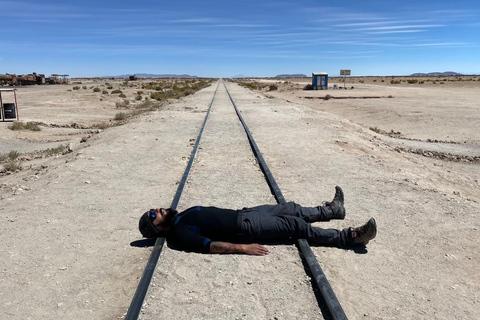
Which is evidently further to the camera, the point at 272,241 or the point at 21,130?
the point at 21,130

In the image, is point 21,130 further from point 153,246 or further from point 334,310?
point 334,310

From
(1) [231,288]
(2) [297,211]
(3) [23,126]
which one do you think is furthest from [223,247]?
(3) [23,126]

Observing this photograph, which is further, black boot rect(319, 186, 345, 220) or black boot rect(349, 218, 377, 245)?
black boot rect(319, 186, 345, 220)

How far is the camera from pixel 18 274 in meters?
4.64

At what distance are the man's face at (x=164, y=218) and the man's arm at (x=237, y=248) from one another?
24.3 inches

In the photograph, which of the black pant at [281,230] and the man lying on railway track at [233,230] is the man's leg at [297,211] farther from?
the black pant at [281,230]

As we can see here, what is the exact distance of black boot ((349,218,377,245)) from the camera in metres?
5.05

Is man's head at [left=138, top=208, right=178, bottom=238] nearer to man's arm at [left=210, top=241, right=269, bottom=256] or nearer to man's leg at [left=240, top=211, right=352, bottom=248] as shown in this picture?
man's arm at [left=210, top=241, right=269, bottom=256]

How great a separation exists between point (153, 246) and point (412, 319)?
295cm

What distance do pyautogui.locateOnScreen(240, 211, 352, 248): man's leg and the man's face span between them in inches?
33.2

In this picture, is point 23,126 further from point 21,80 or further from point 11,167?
point 21,80

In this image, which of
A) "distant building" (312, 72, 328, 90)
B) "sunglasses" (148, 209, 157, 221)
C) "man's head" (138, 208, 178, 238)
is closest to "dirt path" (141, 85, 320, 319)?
"man's head" (138, 208, 178, 238)

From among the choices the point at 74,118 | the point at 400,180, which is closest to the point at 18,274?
the point at 400,180

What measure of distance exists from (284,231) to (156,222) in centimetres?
150
